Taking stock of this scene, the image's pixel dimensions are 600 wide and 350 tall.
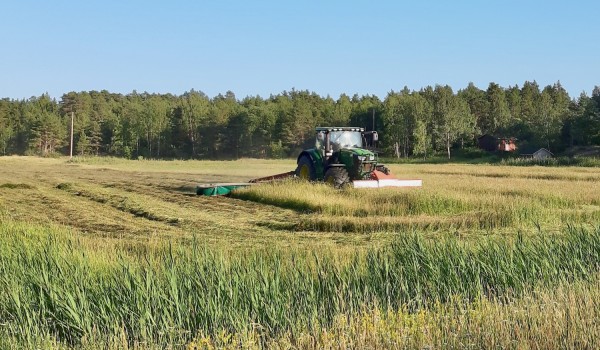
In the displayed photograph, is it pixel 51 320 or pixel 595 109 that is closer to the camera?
pixel 51 320

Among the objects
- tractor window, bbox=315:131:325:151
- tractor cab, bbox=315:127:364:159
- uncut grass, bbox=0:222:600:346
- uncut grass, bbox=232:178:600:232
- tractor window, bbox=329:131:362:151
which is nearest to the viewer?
uncut grass, bbox=0:222:600:346

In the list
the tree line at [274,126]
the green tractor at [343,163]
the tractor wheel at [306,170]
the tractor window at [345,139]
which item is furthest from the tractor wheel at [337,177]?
the tree line at [274,126]

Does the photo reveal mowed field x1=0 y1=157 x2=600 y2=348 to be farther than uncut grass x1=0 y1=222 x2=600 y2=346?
No

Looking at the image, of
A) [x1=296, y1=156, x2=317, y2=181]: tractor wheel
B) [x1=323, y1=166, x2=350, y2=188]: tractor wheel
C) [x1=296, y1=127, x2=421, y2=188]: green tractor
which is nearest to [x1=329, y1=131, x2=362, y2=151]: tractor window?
[x1=296, y1=127, x2=421, y2=188]: green tractor

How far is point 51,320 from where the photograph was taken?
489 cm

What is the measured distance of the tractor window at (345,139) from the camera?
18.8 metres

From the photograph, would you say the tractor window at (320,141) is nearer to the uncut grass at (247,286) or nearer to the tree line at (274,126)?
the uncut grass at (247,286)

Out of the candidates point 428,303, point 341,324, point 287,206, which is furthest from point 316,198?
point 341,324

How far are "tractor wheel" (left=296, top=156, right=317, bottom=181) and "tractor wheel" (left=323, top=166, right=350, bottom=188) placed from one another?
0.94 m

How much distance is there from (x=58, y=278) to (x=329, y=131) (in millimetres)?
13745

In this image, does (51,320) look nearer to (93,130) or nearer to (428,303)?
(428,303)

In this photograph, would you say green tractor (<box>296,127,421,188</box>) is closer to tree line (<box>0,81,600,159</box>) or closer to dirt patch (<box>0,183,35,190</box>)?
dirt patch (<box>0,183,35,190</box>)

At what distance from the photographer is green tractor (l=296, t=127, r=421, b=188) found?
57.2 ft

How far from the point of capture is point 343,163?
1819cm
